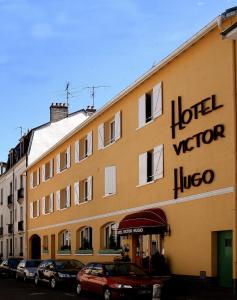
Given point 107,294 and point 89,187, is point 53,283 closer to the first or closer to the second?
point 107,294

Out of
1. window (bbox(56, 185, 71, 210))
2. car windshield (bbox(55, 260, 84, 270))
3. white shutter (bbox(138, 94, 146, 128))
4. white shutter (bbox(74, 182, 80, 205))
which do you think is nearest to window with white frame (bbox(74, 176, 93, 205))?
white shutter (bbox(74, 182, 80, 205))

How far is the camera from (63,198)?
41.4 metres

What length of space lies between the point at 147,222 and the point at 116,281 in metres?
5.32

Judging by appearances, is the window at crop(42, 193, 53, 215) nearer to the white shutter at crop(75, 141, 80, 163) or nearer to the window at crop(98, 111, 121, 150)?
the white shutter at crop(75, 141, 80, 163)

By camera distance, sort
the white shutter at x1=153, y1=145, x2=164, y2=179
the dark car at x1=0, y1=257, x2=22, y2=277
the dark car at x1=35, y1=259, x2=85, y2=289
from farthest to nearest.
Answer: the dark car at x1=0, y1=257, x2=22, y2=277 → the dark car at x1=35, y1=259, x2=85, y2=289 → the white shutter at x1=153, y1=145, x2=164, y2=179

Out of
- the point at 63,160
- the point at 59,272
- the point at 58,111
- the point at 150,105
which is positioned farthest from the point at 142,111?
the point at 58,111

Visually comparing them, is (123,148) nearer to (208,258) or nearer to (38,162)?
(208,258)

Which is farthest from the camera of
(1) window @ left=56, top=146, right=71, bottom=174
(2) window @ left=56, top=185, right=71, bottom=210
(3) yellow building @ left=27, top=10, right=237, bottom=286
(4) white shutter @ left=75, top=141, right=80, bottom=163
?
(1) window @ left=56, top=146, right=71, bottom=174

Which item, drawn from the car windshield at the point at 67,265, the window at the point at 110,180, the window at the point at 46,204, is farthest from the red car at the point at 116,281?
the window at the point at 46,204

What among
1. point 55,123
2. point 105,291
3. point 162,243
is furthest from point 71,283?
point 55,123

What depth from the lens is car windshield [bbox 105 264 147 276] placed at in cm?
2133

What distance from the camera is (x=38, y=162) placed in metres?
48.4

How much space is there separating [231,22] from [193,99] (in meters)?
3.67

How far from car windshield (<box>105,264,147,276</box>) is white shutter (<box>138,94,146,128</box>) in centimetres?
774
